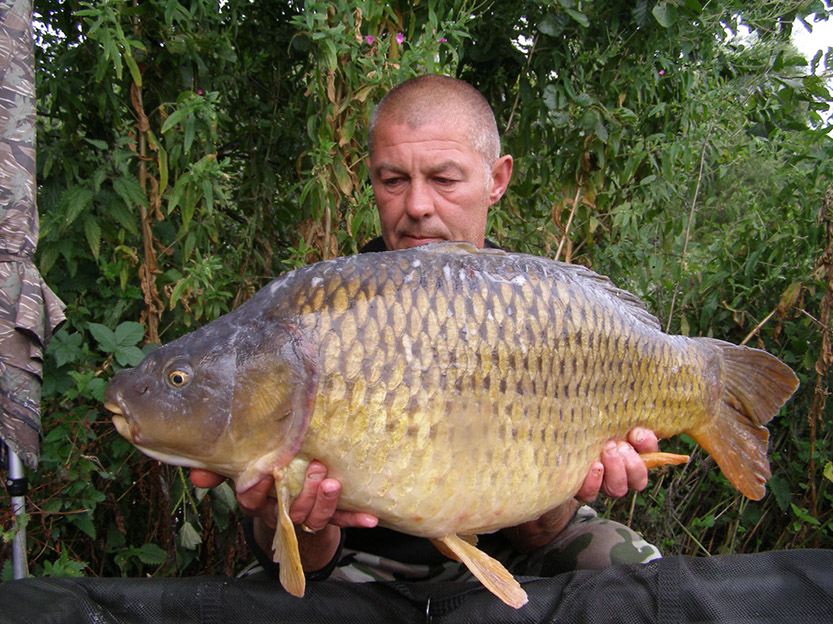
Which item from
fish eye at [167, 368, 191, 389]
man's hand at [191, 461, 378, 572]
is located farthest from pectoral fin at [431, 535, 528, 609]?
fish eye at [167, 368, 191, 389]

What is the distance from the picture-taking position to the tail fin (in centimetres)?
128

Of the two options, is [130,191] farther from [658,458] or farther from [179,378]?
[658,458]

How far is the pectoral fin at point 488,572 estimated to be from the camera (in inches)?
40.1

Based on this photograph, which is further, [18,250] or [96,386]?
[96,386]

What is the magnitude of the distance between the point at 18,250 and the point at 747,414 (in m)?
1.47

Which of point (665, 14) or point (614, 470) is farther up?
point (665, 14)

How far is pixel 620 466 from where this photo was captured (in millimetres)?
1197

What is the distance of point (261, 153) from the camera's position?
2496mm

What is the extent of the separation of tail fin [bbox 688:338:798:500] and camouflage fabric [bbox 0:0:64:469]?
1.31 meters

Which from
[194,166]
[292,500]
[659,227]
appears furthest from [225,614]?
[659,227]

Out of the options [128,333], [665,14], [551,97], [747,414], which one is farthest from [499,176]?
[128,333]

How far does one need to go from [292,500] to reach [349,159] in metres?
1.27

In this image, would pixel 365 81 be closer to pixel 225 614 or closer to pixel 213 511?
pixel 213 511

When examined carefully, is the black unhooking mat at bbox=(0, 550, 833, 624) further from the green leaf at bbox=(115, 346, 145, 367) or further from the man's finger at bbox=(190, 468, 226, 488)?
the green leaf at bbox=(115, 346, 145, 367)
